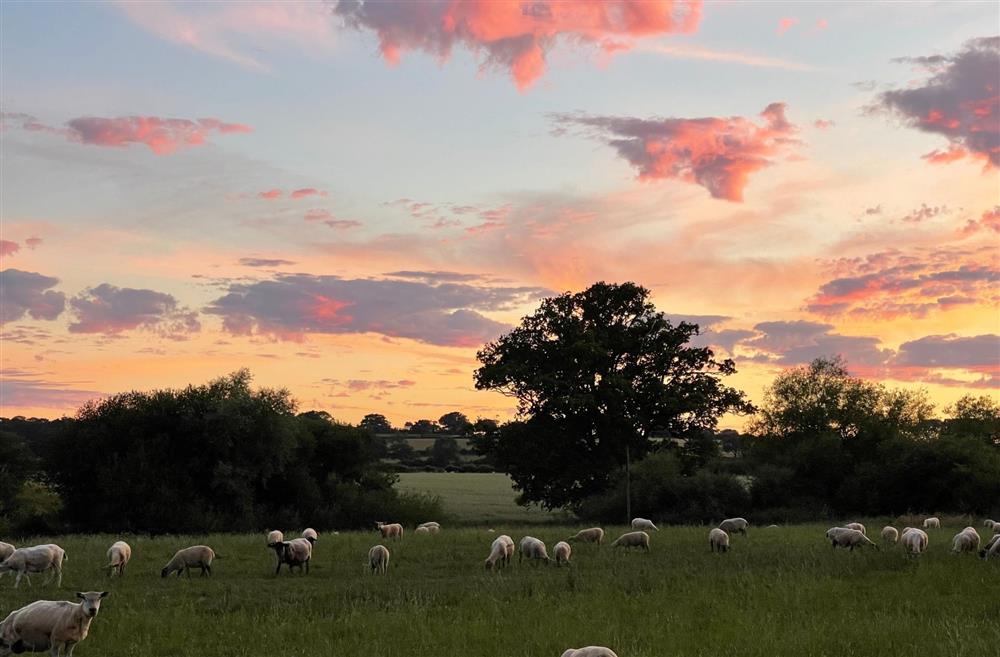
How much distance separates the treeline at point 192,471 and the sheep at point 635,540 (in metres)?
31.0

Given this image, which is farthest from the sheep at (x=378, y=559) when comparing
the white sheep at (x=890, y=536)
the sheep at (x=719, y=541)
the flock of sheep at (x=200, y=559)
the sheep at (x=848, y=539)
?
the white sheep at (x=890, y=536)

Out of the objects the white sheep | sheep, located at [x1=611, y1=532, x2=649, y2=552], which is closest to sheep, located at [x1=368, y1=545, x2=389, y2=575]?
sheep, located at [x1=611, y1=532, x2=649, y2=552]

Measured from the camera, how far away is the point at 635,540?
33.7 meters

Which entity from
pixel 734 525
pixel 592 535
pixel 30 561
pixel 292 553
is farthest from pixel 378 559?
pixel 734 525

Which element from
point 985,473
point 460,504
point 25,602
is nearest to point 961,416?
point 985,473

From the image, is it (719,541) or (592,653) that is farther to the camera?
(719,541)

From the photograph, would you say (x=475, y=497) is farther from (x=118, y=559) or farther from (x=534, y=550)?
(x=118, y=559)

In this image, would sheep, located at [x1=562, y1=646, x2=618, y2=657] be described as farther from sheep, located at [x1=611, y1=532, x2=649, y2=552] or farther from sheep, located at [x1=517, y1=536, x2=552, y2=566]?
sheep, located at [x1=611, y1=532, x2=649, y2=552]

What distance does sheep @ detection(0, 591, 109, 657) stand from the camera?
15.0 meters

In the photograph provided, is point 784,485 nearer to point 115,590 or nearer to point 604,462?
point 604,462

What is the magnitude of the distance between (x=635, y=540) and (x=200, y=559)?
15.4 m

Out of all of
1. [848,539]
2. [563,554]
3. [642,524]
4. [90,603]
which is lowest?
[642,524]

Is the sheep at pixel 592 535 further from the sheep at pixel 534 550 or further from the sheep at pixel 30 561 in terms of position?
the sheep at pixel 30 561

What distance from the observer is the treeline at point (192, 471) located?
56.8 m
